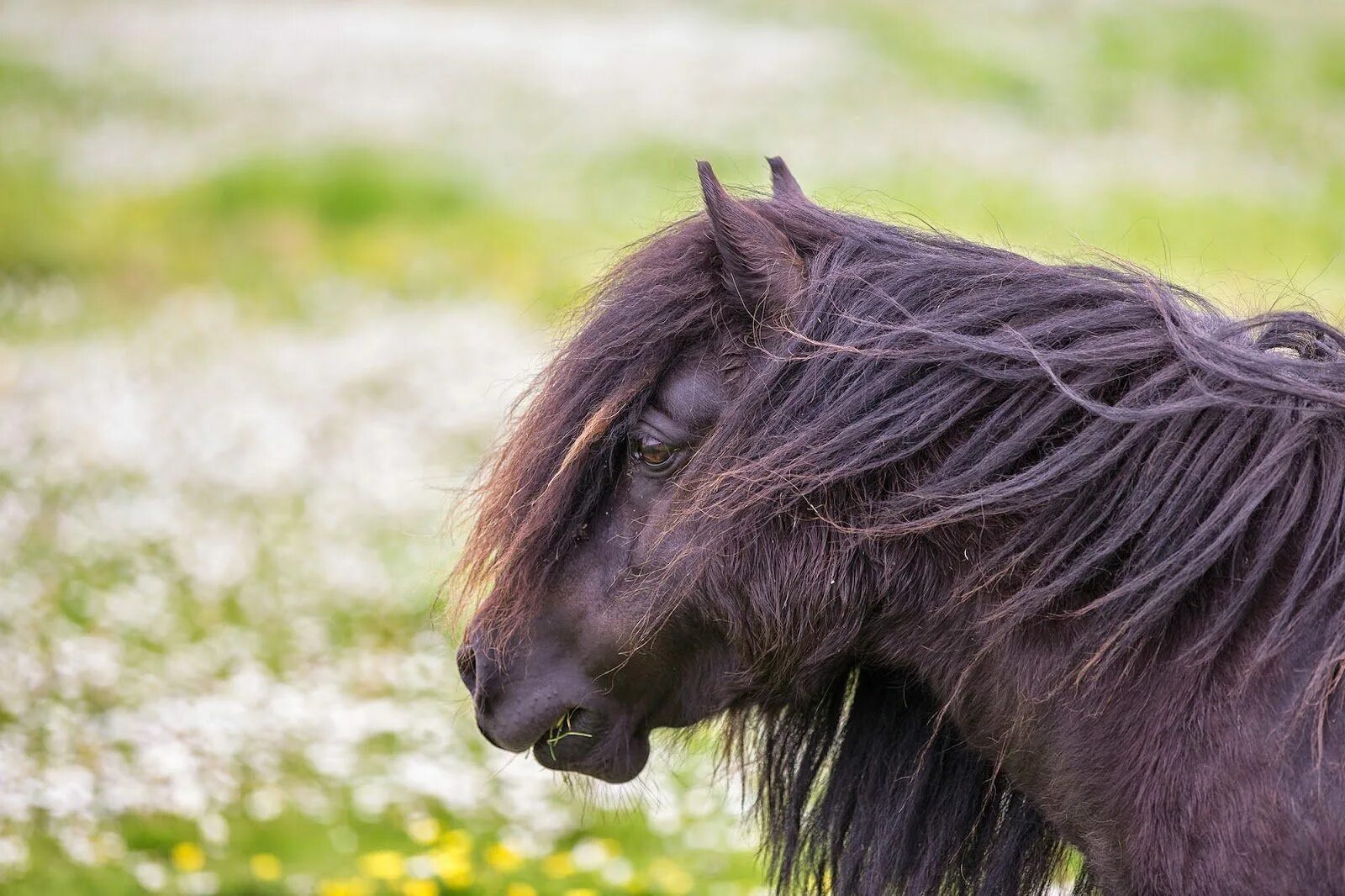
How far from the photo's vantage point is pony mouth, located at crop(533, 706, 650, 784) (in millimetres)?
3061

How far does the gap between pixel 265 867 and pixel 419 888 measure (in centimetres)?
75

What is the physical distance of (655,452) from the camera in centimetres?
281

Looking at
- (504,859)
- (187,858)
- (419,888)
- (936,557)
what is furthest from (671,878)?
(936,557)

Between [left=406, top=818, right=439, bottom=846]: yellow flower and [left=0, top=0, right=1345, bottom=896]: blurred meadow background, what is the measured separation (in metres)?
0.03

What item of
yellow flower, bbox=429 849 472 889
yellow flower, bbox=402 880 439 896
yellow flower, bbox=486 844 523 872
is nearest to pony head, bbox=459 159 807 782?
yellow flower, bbox=402 880 439 896

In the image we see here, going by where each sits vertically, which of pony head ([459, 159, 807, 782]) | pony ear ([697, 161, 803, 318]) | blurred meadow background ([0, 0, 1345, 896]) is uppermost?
pony ear ([697, 161, 803, 318])

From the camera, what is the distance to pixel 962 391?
2.59m

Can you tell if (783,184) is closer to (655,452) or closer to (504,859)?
(655,452)

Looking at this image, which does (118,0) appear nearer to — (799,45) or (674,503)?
(799,45)

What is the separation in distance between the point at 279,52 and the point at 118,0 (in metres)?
5.43

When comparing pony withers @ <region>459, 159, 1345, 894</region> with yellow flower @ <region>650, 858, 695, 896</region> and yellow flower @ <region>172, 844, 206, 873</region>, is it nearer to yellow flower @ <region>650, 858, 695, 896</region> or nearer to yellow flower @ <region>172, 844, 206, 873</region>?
yellow flower @ <region>650, 858, 695, 896</region>

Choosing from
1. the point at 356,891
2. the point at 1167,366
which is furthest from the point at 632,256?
the point at 356,891

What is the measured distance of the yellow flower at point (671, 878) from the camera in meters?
5.25

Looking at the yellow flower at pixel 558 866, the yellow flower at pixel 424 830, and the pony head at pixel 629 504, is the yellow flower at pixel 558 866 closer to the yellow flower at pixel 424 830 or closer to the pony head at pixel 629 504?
the yellow flower at pixel 424 830
